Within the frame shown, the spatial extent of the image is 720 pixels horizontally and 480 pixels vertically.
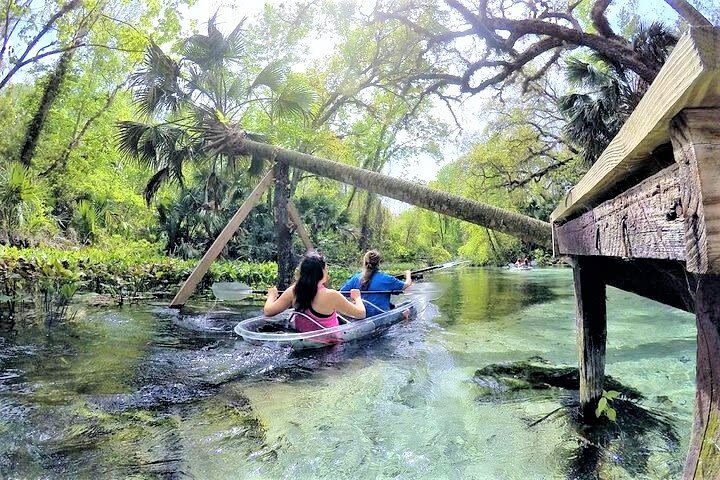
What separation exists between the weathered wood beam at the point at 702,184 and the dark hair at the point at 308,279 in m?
4.95

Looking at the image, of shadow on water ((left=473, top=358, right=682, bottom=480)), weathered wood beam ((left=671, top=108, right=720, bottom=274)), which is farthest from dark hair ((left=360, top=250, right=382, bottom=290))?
weathered wood beam ((left=671, top=108, right=720, bottom=274))

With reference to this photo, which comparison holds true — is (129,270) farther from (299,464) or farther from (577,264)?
(577,264)

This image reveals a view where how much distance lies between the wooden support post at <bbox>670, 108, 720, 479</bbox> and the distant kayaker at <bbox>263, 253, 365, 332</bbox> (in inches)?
192

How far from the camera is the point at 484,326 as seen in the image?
28.2 ft

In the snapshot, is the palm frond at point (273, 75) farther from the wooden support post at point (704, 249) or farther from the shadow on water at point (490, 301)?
the wooden support post at point (704, 249)

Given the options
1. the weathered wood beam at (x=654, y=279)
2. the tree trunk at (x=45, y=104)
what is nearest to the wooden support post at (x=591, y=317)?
the weathered wood beam at (x=654, y=279)

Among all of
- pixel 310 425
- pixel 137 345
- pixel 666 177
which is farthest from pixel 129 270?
pixel 666 177

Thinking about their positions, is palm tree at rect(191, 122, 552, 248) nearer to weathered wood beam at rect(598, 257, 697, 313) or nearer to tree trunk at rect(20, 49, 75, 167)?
weathered wood beam at rect(598, 257, 697, 313)

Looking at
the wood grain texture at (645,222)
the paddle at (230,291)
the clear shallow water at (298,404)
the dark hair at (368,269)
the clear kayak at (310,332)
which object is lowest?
the clear shallow water at (298,404)

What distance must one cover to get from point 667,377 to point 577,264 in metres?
2.39

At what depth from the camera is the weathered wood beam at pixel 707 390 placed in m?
1.17

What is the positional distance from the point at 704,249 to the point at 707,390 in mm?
442

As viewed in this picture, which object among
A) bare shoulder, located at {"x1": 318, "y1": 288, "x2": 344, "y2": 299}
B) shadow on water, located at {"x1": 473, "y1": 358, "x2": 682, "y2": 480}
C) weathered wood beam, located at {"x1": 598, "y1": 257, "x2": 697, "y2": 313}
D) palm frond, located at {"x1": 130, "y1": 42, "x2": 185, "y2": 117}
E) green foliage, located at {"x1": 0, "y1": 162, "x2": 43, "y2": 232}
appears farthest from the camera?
green foliage, located at {"x1": 0, "y1": 162, "x2": 43, "y2": 232}

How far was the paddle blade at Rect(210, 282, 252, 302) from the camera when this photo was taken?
421 inches
